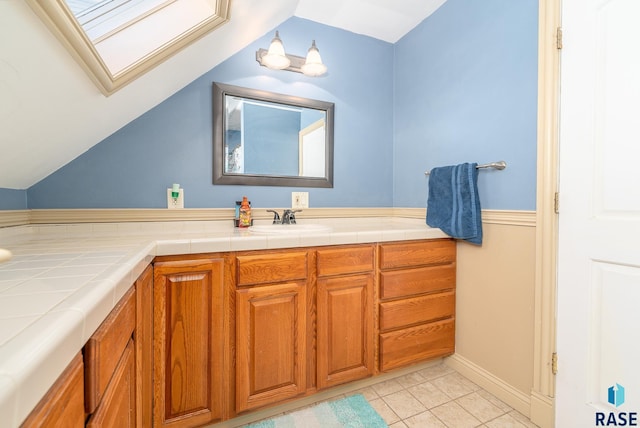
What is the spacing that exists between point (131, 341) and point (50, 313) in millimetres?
546

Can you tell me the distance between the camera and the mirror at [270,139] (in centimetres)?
182

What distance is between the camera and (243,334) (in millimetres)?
1297

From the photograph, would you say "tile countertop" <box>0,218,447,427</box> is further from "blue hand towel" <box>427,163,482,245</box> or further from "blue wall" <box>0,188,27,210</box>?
"blue hand towel" <box>427,163,482,245</box>

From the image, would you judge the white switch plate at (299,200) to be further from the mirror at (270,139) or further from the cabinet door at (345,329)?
the cabinet door at (345,329)

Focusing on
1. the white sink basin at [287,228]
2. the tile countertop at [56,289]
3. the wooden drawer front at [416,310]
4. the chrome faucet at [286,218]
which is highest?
the chrome faucet at [286,218]

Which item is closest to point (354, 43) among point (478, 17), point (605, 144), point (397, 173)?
point (478, 17)

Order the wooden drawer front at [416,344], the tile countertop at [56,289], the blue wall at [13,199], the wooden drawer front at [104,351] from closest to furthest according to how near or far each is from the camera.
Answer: the tile countertop at [56,289] < the wooden drawer front at [104,351] < the blue wall at [13,199] < the wooden drawer front at [416,344]

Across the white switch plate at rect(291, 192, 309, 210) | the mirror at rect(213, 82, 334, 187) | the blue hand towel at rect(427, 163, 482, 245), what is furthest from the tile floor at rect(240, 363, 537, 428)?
the mirror at rect(213, 82, 334, 187)

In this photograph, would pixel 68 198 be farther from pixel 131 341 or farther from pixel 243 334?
pixel 243 334

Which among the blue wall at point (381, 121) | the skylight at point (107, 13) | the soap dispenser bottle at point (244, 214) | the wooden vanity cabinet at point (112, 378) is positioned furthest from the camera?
the soap dispenser bottle at point (244, 214)

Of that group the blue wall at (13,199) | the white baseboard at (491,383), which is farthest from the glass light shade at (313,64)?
the white baseboard at (491,383)

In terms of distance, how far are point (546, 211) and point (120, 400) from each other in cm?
172

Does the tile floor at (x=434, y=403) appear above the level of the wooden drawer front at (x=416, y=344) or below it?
below

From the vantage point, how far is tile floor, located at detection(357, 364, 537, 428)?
140 cm
